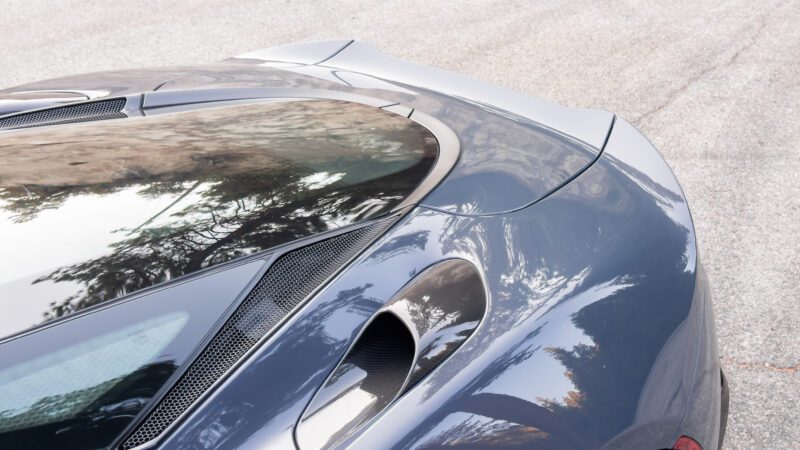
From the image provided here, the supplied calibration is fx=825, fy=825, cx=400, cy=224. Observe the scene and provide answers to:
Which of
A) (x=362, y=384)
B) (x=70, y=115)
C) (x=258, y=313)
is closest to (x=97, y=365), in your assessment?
(x=258, y=313)

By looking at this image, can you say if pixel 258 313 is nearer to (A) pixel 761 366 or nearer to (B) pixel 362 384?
(B) pixel 362 384

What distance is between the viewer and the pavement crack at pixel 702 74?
5824mm

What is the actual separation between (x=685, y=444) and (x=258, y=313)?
113 cm

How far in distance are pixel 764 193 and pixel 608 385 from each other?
340 cm

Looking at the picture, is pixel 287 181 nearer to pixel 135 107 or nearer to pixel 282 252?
pixel 282 252

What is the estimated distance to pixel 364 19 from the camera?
769cm


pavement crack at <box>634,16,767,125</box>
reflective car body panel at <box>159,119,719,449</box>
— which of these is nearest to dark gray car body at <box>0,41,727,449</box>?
reflective car body panel at <box>159,119,719,449</box>

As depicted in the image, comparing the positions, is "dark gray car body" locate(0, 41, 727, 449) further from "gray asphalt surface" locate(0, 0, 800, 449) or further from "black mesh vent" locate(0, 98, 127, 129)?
"gray asphalt surface" locate(0, 0, 800, 449)

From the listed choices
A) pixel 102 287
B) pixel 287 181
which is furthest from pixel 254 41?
pixel 102 287

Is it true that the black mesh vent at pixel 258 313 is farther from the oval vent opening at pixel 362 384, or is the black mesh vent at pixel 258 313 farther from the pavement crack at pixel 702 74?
the pavement crack at pixel 702 74

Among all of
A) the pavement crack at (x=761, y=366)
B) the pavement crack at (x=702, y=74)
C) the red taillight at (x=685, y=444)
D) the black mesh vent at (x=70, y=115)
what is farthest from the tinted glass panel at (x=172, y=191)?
the pavement crack at (x=702, y=74)

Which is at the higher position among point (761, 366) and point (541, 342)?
point (541, 342)

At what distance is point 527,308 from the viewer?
77.2 inches

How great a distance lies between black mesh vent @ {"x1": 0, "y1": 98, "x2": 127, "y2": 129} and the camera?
2592 millimetres
